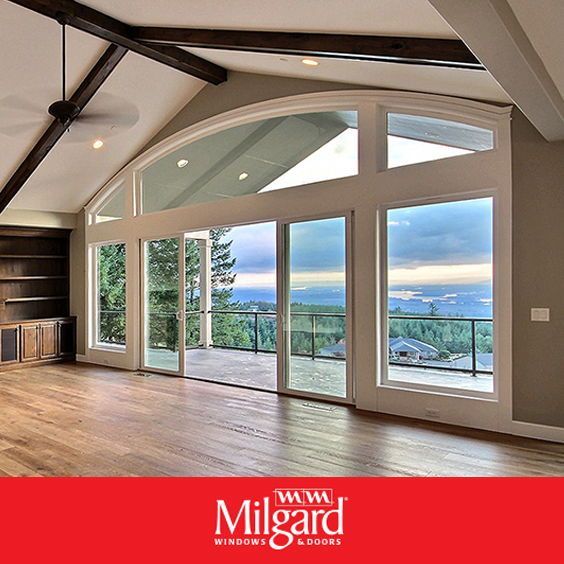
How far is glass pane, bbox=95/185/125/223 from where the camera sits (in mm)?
8195

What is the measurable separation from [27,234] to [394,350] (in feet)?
21.7

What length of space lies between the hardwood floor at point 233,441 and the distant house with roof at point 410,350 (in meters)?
0.65

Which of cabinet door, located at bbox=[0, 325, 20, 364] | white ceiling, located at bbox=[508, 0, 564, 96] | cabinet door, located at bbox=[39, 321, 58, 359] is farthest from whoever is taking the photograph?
cabinet door, located at bbox=[39, 321, 58, 359]

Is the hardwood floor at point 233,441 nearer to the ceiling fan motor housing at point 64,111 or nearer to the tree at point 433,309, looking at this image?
the tree at point 433,309

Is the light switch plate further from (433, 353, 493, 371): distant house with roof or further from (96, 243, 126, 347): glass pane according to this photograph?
(96, 243, 126, 347): glass pane

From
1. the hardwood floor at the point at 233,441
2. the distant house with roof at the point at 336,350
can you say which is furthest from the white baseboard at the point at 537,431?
the distant house with roof at the point at 336,350

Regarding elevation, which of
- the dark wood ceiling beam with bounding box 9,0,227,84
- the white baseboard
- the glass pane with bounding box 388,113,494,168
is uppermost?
the dark wood ceiling beam with bounding box 9,0,227,84

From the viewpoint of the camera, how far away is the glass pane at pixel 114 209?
820cm

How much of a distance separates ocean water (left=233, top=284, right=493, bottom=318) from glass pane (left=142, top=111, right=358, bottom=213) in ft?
4.34

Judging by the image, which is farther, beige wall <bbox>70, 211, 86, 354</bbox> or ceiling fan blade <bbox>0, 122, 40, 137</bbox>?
beige wall <bbox>70, 211, 86, 354</bbox>
